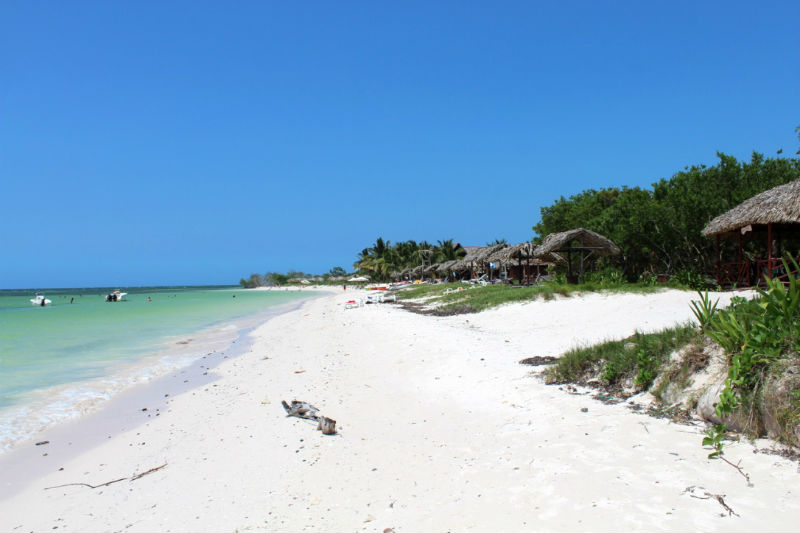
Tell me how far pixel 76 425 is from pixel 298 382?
2989mm

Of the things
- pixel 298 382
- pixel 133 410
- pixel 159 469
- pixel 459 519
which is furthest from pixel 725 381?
pixel 133 410

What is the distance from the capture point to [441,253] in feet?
180

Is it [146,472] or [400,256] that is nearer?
[146,472]

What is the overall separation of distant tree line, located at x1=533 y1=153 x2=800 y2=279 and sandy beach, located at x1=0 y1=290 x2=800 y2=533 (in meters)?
17.2

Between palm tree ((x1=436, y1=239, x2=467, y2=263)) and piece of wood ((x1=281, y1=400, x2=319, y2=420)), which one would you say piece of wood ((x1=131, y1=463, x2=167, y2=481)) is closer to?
piece of wood ((x1=281, y1=400, x2=319, y2=420))

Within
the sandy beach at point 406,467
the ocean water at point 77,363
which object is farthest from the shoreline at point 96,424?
the ocean water at point 77,363

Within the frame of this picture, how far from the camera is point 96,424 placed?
20.3 ft

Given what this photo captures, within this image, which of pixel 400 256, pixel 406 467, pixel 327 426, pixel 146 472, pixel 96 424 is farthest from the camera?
pixel 400 256

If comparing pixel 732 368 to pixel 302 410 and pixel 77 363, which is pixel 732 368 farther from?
pixel 77 363

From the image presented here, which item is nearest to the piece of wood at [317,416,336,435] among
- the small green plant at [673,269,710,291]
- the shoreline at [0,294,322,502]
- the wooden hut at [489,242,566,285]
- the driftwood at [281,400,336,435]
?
the driftwood at [281,400,336,435]

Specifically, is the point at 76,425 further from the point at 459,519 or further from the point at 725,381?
the point at 725,381

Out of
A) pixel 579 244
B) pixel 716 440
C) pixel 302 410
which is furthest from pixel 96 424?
pixel 579 244

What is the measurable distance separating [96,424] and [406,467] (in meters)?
4.76

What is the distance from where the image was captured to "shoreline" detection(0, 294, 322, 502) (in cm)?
473
